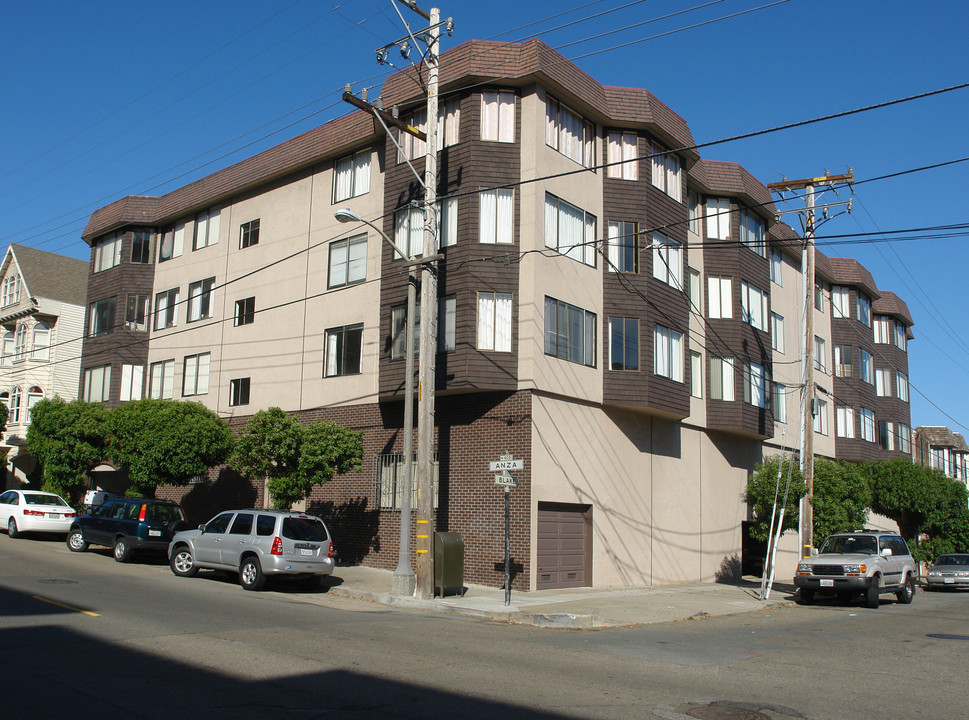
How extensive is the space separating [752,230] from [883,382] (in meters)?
18.3

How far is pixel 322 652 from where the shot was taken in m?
10.1

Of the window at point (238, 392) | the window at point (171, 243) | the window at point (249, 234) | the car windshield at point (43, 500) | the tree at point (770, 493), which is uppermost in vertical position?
the window at point (171, 243)

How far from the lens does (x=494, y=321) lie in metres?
21.5

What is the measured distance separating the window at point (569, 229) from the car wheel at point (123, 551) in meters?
13.3

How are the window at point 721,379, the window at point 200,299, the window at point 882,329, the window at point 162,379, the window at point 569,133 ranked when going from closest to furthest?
the window at point 569,133
the window at point 721,379
the window at point 200,299
the window at point 162,379
the window at point 882,329

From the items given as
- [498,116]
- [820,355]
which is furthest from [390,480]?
[820,355]

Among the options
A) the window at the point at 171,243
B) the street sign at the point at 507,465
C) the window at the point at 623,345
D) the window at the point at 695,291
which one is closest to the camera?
the street sign at the point at 507,465

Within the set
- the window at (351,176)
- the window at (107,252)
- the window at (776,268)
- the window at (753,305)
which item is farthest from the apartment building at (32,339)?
the window at (776,268)

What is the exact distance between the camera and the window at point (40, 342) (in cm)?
4159

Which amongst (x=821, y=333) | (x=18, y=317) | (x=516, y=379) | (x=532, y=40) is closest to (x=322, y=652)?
(x=516, y=379)

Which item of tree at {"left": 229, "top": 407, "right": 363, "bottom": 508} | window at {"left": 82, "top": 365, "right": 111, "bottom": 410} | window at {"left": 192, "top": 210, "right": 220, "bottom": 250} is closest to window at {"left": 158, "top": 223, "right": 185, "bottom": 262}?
window at {"left": 192, "top": 210, "right": 220, "bottom": 250}

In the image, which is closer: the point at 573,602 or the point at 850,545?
the point at 573,602

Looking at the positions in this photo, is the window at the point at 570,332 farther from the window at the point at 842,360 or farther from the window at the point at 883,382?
the window at the point at 883,382

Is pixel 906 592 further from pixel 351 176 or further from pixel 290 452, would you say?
pixel 351 176
